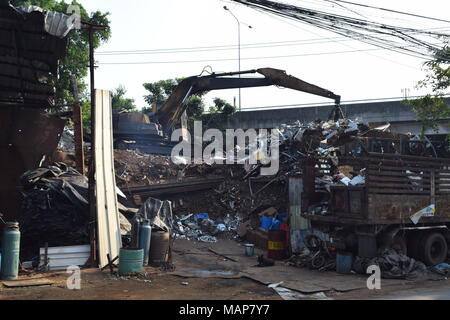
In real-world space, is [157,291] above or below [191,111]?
below

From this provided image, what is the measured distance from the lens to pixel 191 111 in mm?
34875

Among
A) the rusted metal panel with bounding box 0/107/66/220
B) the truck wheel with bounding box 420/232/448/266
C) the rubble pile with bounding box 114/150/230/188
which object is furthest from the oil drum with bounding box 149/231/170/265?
the truck wheel with bounding box 420/232/448/266

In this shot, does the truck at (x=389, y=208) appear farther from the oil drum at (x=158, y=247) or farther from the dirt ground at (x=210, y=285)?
the oil drum at (x=158, y=247)

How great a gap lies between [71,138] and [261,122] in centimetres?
1637

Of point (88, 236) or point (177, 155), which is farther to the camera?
point (177, 155)

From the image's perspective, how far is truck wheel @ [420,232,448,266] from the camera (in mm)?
10773

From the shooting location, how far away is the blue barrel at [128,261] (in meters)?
9.20

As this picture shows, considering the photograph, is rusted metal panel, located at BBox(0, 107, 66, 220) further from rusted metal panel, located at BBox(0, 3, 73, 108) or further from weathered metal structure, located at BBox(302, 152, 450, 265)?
weathered metal structure, located at BBox(302, 152, 450, 265)

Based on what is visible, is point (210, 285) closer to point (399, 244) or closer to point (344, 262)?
point (344, 262)

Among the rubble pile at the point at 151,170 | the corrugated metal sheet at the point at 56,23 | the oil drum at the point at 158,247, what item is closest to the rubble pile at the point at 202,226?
the rubble pile at the point at 151,170

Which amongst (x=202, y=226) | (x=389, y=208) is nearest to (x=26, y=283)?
(x=202, y=226)

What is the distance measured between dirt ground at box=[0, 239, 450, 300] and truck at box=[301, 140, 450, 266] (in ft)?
3.52
